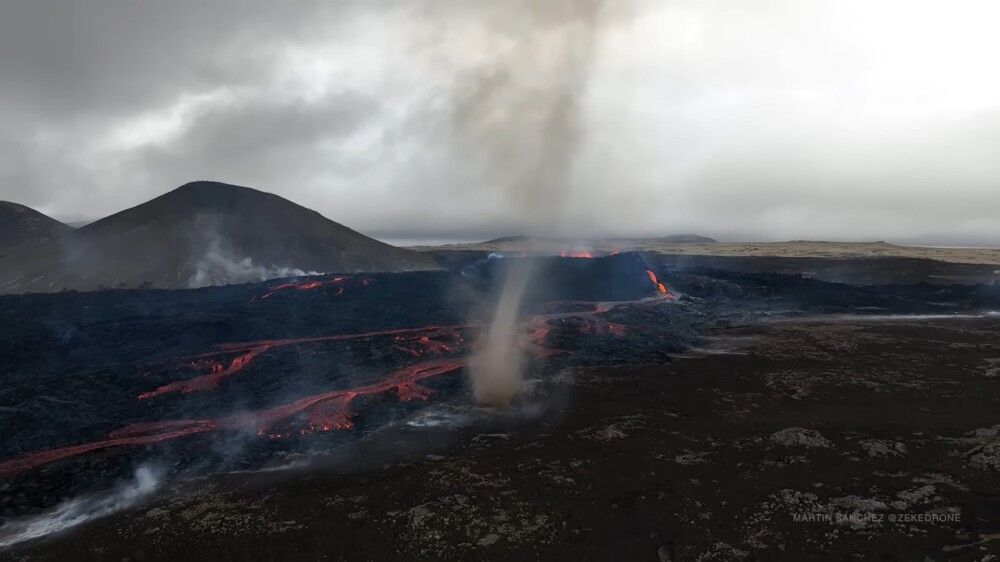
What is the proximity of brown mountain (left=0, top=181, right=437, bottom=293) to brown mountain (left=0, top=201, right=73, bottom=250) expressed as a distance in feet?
89.8

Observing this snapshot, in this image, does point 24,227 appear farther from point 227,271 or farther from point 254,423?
point 254,423

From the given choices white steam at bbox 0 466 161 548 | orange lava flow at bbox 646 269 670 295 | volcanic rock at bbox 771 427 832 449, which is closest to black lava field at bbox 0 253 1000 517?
white steam at bbox 0 466 161 548

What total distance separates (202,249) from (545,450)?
8641 cm

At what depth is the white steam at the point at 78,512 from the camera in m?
12.1

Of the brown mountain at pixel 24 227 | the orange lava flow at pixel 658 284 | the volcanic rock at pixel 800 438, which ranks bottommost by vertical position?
the volcanic rock at pixel 800 438

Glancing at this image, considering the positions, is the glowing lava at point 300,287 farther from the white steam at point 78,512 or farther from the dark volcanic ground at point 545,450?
the white steam at point 78,512

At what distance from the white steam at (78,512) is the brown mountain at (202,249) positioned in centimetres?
6831

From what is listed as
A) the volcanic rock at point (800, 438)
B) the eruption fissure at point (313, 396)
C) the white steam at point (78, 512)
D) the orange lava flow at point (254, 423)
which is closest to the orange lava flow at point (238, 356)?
the eruption fissure at point (313, 396)

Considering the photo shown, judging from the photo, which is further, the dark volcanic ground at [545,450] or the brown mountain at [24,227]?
the brown mountain at [24,227]

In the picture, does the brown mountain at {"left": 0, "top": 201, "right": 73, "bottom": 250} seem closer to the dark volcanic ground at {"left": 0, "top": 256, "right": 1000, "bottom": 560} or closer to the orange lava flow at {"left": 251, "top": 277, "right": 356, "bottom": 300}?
the orange lava flow at {"left": 251, "top": 277, "right": 356, "bottom": 300}

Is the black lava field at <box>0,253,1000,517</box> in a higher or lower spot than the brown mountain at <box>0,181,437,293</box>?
lower

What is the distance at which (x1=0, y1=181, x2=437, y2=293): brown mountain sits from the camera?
74188mm

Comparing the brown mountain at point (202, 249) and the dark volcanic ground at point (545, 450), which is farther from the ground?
the brown mountain at point (202, 249)

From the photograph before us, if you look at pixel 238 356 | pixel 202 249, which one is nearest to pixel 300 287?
pixel 238 356
